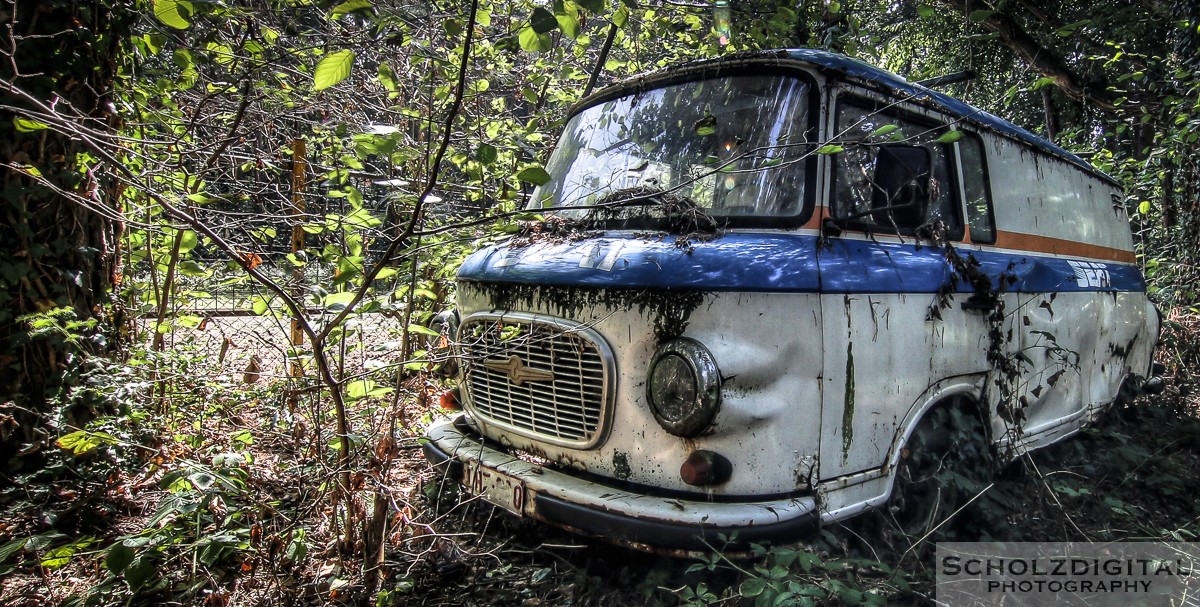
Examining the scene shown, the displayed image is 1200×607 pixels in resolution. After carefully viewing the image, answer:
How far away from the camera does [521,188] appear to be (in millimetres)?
4793

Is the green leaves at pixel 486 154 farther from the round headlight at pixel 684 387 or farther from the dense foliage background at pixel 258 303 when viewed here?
the round headlight at pixel 684 387

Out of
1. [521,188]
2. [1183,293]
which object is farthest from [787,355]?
[1183,293]

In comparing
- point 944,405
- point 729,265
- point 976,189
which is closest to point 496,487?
point 729,265

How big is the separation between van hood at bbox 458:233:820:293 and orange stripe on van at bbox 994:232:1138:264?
1.79 meters

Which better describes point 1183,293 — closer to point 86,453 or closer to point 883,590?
point 883,590

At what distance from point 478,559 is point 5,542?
207cm

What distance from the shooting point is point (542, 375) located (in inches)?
109

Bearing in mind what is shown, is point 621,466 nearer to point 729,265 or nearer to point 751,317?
point 751,317

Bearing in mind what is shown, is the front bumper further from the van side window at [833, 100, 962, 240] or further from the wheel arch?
the van side window at [833, 100, 962, 240]

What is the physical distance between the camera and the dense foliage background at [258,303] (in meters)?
2.51

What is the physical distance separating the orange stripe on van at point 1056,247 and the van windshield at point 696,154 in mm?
1625

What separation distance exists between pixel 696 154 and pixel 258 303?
211cm

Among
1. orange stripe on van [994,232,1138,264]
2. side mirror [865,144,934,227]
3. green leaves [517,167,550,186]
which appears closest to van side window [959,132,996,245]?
orange stripe on van [994,232,1138,264]

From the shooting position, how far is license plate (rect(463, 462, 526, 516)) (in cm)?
268
